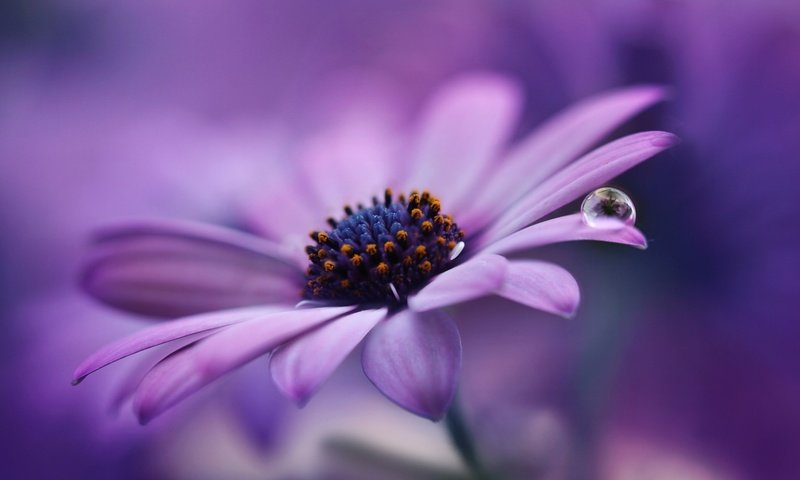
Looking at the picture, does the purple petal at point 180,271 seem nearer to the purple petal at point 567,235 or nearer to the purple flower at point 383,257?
the purple flower at point 383,257

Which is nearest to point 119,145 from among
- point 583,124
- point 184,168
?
point 184,168

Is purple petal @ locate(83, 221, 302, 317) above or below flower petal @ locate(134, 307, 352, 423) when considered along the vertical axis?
below

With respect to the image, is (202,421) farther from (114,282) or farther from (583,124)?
(583,124)

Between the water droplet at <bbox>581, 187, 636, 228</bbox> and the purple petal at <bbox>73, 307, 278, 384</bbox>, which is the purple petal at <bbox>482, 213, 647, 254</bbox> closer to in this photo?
the water droplet at <bbox>581, 187, 636, 228</bbox>

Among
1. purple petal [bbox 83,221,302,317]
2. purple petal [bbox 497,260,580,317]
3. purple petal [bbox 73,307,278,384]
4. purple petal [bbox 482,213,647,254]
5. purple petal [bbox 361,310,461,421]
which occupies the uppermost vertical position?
purple petal [bbox 482,213,647,254]

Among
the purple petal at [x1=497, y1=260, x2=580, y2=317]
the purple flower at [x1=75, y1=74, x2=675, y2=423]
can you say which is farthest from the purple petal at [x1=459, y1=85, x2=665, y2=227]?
the purple petal at [x1=497, y1=260, x2=580, y2=317]

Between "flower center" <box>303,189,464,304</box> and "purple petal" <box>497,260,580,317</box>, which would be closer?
"purple petal" <box>497,260,580,317</box>

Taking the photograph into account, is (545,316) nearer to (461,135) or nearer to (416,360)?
(461,135)
